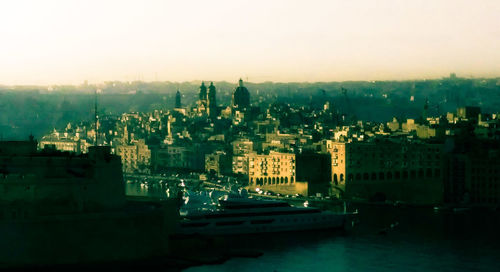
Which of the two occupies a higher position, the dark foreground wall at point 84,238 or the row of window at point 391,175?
the dark foreground wall at point 84,238

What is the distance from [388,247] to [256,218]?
20.0 ft

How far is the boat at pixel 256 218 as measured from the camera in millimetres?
46125

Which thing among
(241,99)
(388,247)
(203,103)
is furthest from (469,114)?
(203,103)

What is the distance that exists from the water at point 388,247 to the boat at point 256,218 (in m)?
0.77

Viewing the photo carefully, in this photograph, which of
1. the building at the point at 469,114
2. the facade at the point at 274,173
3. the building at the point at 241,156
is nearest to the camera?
the facade at the point at 274,173

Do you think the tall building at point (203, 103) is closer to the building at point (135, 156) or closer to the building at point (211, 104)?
the building at point (211, 104)

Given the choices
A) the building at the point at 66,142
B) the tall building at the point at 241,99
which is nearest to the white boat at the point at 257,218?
the building at the point at 66,142

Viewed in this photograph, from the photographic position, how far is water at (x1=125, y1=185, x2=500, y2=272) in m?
38.7

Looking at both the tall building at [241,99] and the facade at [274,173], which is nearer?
the facade at [274,173]

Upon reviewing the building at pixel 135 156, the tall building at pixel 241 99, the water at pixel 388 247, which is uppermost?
the tall building at pixel 241 99

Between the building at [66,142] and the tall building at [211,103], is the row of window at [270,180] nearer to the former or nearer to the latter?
the building at [66,142]

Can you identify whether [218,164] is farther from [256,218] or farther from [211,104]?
[211,104]

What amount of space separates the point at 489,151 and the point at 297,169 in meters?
10.2

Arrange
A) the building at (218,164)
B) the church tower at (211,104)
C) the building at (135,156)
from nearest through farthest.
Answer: the building at (218,164), the building at (135,156), the church tower at (211,104)
